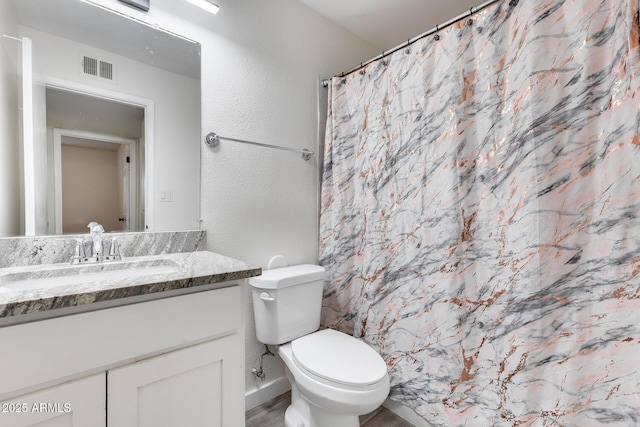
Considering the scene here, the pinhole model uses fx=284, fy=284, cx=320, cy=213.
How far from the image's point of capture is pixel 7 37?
101 cm

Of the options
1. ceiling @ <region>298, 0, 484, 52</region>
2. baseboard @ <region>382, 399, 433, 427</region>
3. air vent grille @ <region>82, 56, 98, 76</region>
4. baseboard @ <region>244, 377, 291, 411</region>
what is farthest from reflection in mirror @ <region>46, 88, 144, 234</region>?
baseboard @ <region>382, 399, 433, 427</region>

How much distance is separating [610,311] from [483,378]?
55 centimetres

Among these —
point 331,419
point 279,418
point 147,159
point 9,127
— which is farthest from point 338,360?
point 9,127

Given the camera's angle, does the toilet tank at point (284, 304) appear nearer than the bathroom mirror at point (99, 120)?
No

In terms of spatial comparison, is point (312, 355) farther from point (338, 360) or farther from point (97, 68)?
point (97, 68)

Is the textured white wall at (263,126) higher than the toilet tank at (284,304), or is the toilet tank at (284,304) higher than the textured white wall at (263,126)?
the textured white wall at (263,126)

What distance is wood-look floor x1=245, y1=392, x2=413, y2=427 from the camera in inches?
59.6

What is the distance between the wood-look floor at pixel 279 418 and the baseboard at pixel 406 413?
0.02 meters

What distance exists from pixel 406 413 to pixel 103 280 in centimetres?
159

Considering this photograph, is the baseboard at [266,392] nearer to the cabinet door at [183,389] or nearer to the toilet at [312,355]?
the toilet at [312,355]

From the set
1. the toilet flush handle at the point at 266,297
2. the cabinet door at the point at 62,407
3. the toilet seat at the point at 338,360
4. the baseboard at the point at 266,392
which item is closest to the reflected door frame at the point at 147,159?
the toilet flush handle at the point at 266,297

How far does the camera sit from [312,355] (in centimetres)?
131

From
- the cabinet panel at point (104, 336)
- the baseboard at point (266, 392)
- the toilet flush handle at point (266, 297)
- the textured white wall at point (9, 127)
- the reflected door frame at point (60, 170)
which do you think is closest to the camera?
the cabinet panel at point (104, 336)

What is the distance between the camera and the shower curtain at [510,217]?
0.97 meters
